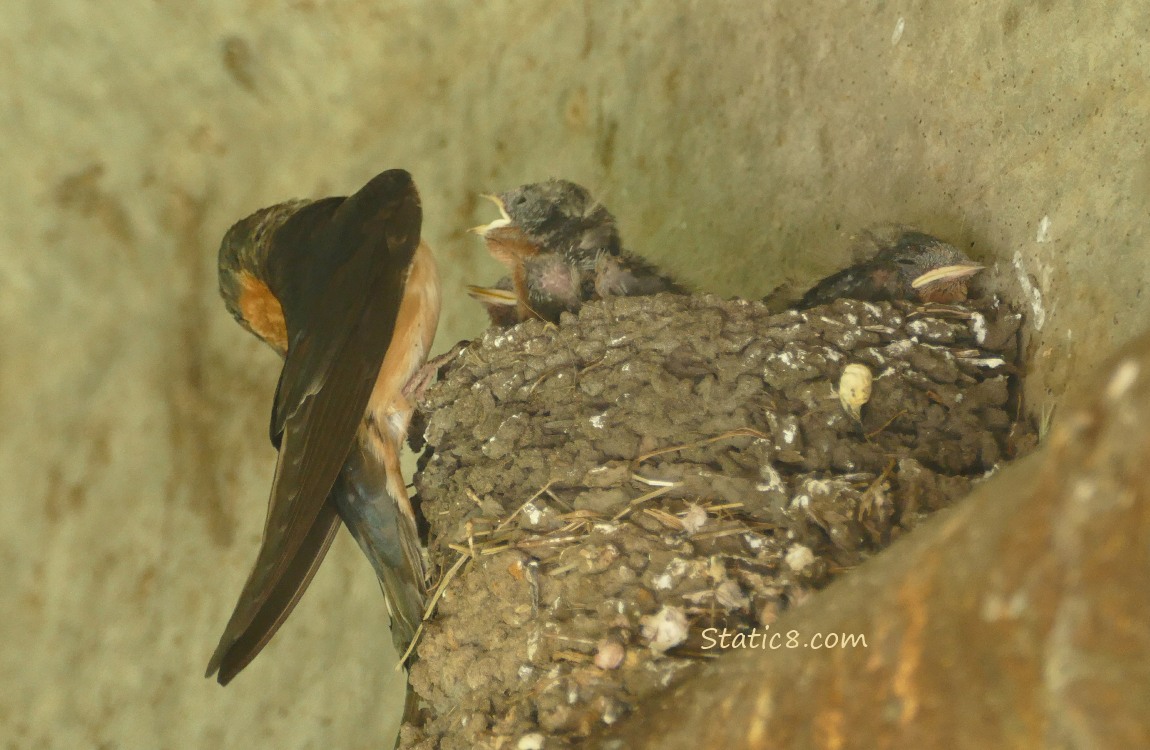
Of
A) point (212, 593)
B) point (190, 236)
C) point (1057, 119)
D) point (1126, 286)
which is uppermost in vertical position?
point (1057, 119)

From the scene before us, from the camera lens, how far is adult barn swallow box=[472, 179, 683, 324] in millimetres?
3016

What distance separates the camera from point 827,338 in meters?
2.54

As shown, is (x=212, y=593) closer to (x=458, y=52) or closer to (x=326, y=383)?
(x=326, y=383)

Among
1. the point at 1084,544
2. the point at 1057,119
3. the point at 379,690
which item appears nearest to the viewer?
the point at 1084,544

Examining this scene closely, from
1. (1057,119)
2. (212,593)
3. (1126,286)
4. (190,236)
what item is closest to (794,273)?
(1057,119)

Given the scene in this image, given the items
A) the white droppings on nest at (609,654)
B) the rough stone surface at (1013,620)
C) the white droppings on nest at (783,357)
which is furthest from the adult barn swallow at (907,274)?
the rough stone surface at (1013,620)

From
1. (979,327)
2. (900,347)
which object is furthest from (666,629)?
(979,327)

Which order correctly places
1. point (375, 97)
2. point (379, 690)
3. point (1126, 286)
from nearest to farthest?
point (1126, 286), point (375, 97), point (379, 690)

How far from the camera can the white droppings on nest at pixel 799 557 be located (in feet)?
6.48

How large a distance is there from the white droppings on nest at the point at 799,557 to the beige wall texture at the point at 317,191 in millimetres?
702

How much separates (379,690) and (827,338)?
2299mm

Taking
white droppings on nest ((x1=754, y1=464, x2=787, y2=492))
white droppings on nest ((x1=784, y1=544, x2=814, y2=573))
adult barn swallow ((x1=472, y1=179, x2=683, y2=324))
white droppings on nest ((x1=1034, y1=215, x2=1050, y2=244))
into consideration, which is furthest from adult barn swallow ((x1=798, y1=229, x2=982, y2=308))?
white droppings on nest ((x1=784, y1=544, x2=814, y2=573))

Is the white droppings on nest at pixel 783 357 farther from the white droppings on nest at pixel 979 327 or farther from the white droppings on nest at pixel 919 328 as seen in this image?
the white droppings on nest at pixel 979 327

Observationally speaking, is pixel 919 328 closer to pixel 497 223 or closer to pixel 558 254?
pixel 558 254
